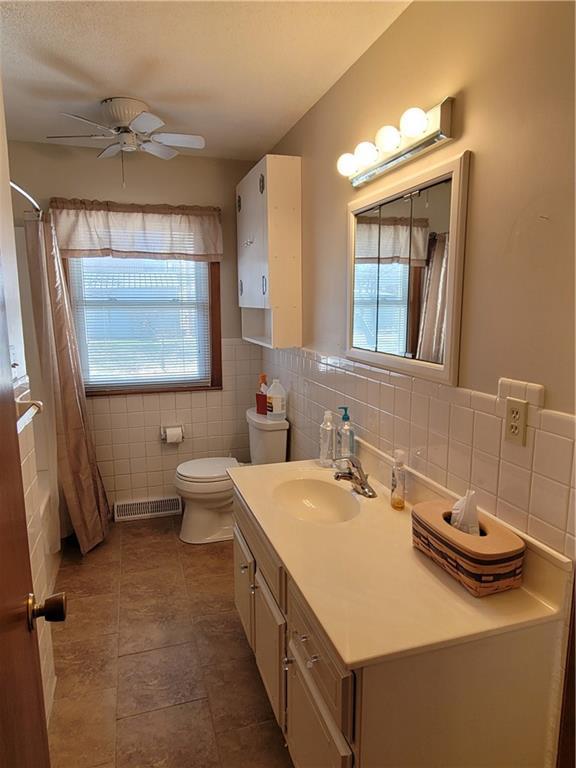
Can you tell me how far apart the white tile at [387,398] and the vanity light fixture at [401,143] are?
2.51ft

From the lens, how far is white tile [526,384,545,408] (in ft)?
3.65

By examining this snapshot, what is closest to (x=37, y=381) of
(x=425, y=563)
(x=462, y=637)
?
(x=425, y=563)

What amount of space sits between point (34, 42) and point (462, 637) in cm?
233

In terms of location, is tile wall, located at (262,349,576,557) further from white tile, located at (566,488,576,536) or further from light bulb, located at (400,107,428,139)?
light bulb, located at (400,107,428,139)

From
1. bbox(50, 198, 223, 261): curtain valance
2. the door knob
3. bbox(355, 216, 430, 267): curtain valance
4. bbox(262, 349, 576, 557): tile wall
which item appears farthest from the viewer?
bbox(50, 198, 223, 261): curtain valance

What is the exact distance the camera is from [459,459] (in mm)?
1407

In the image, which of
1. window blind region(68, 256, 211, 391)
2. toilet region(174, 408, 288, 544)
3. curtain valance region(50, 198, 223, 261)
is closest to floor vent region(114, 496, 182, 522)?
toilet region(174, 408, 288, 544)

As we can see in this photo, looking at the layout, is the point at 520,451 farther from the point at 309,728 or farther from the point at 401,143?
the point at 401,143

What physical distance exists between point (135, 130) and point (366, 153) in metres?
1.18

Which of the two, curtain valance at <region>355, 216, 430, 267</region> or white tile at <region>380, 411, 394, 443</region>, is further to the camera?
white tile at <region>380, 411, 394, 443</region>

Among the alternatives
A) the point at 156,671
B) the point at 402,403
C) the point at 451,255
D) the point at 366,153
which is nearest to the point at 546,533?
the point at 402,403

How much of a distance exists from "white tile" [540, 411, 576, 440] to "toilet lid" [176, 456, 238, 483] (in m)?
2.12

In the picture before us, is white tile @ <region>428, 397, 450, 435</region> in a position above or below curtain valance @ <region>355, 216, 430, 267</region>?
below

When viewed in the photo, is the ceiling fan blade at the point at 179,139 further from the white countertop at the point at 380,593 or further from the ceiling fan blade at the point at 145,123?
the white countertop at the point at 380,593
